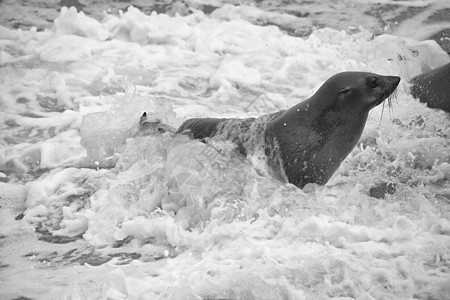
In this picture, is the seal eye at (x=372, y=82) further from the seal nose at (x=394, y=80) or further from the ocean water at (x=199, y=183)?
the ocean water at (x=199, y=183)

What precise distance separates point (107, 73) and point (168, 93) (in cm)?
91

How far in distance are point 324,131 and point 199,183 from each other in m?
1.06

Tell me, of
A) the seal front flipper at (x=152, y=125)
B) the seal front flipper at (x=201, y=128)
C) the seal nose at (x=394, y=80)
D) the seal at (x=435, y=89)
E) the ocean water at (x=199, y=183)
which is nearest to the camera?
the ocean water at (x=199, y=183)

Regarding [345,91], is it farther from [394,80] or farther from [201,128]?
[201,128]

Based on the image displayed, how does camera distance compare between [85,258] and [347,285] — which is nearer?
[347,285]

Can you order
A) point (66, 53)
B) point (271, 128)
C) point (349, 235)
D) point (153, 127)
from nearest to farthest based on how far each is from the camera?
point (349, 235)
point (271, 128)
point (153, 127)
point (66, 53)

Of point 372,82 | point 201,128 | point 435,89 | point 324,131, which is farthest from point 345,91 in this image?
point 435,89

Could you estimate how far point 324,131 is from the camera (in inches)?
213

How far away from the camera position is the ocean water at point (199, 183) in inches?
156

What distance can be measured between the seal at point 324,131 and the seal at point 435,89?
1.86 meters

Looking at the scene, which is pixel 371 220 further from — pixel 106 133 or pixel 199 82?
pixel 199 82

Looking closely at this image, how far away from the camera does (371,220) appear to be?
4543 millimetres

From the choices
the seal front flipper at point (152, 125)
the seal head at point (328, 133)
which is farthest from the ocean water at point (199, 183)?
the seal head at point (328, 133)

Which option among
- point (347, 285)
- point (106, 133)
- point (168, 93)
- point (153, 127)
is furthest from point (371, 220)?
point (168, 93)
